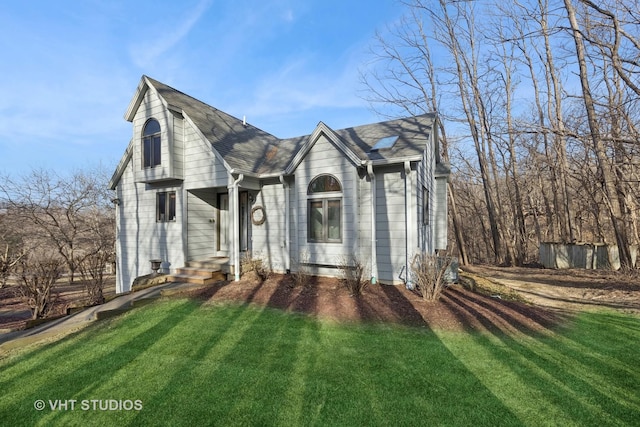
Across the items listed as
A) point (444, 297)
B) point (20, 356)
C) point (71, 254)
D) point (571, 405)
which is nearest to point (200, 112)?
point (20, 356)

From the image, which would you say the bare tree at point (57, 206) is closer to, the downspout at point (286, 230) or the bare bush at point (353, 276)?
the downspout at point (286, 230)

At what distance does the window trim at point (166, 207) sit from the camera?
10.4m

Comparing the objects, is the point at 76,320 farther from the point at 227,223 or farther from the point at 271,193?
the point at 271,193

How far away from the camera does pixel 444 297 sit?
23.1ft

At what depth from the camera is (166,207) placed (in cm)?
1054

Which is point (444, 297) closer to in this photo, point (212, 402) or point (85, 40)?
point (212, 402)

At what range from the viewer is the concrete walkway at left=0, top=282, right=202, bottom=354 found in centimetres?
530

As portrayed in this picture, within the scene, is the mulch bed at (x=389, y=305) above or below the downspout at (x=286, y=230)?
below

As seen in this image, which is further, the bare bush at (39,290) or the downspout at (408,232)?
the downspout at (408,232)

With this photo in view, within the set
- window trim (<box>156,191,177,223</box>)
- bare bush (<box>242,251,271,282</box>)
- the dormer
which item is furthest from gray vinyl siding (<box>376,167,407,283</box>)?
window trim (<box>156,191,177,223</box>)

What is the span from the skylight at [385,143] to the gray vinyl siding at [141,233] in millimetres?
6666

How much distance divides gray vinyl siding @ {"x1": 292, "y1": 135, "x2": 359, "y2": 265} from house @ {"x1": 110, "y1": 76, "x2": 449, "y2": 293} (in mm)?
30

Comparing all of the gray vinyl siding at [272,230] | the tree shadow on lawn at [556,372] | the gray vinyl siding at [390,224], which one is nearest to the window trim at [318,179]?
the gray vinyl siding at [390,224]

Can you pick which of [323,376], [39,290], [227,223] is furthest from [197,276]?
[323,376]
